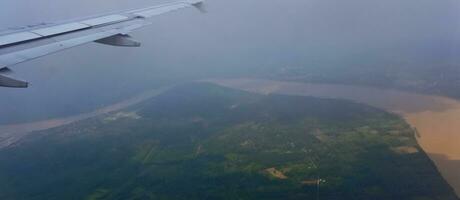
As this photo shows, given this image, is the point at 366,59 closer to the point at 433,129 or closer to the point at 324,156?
the point at 433,129

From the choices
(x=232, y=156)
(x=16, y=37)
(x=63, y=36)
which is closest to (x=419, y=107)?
(x=232, y=156)

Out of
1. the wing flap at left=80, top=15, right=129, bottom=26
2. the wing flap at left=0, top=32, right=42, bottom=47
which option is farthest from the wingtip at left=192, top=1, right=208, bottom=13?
the wing flap at left=0, top=32, right=42, bottom=47

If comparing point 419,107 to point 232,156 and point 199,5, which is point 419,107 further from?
point 199,5

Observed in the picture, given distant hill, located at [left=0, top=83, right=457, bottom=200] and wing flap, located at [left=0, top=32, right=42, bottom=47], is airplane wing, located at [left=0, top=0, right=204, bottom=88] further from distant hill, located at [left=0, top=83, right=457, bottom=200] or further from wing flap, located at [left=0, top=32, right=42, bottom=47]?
distant hill, located at [left=0, top=83, right=457, bottom=200]

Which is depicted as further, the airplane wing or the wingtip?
the wingtip

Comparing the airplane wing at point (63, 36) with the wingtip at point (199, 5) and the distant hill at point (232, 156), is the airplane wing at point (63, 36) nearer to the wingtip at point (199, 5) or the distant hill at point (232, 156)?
the wingtip at point (199, 5)

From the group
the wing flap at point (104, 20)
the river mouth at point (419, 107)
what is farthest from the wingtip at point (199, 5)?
the river mouth at point (419, 107)

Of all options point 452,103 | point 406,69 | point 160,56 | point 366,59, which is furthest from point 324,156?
point 160,56
